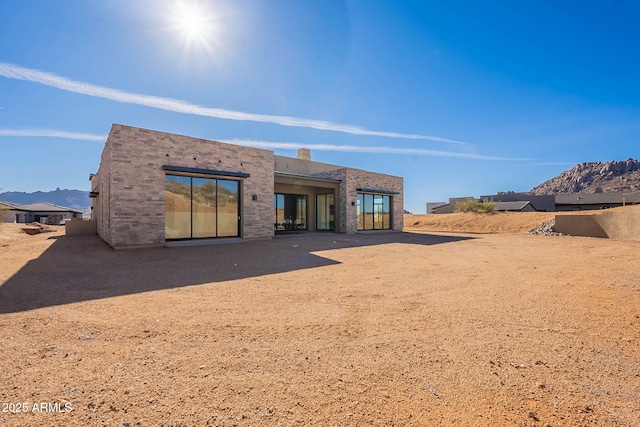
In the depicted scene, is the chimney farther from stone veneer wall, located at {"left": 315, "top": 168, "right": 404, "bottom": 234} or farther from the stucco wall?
the stucco wall

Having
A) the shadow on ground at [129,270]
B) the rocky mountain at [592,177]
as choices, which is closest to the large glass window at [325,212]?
the shadow on ground at [129,270]

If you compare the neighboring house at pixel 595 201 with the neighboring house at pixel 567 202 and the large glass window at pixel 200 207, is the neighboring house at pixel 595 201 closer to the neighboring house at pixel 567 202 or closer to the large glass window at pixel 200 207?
the neighboring house at pixel 567 202

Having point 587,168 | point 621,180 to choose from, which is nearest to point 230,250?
point 621,180

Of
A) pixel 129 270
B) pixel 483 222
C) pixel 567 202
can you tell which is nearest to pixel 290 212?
pixel 129 270

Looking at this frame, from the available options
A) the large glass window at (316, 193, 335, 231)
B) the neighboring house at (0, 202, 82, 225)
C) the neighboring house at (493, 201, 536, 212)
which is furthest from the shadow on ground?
the neighboring house at (493, 201, 536, 212)

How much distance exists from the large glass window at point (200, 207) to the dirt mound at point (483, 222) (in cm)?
1795

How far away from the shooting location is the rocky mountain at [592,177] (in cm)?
6482

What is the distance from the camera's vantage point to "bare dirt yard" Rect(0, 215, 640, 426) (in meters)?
1.91

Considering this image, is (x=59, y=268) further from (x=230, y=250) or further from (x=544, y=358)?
(x=544, y=358)

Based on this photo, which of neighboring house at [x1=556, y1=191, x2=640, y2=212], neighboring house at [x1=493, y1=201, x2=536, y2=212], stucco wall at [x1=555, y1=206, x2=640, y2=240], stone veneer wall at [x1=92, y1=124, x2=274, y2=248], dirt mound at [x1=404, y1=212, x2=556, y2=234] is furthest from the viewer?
neighboring house at [x1=556, y1=191, x2=640, y2=212]

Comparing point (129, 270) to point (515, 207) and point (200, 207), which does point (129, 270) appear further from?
point (515, 207)

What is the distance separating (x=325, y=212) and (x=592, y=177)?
95.5 meters

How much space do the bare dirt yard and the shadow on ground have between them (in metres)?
0.07

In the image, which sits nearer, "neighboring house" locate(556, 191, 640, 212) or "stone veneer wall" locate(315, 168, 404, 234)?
"stone veneer wall" locate(315, 168, 404, 234)
